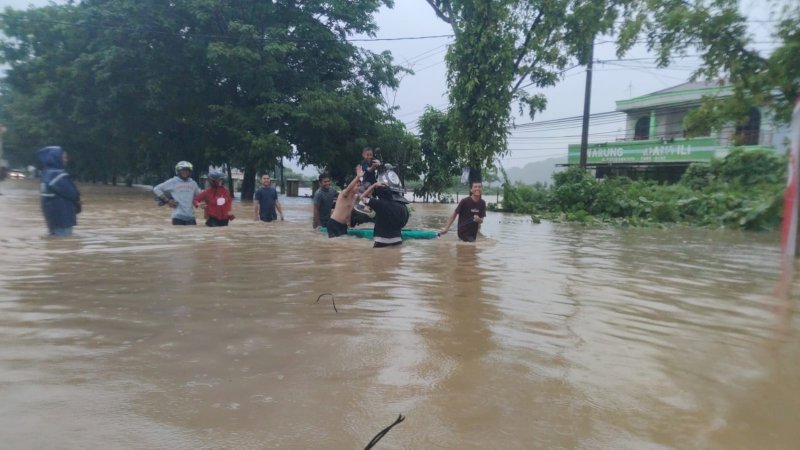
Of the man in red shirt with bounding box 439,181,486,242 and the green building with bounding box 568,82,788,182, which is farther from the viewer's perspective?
the green building with bounding box 568,82,788,182

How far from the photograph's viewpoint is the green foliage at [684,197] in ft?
63.3

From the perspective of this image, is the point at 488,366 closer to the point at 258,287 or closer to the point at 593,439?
the point at 593,439

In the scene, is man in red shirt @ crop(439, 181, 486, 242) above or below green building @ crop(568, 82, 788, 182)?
below

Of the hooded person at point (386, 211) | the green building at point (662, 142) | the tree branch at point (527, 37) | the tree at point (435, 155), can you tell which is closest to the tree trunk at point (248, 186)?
the tree at point (435, 155)

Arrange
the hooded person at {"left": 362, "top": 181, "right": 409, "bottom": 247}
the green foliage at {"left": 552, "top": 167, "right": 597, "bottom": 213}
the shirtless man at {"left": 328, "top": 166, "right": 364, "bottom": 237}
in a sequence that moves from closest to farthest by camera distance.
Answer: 1. the hooded person at {"left": 362, "top": 181, "right": 409, "bottom": 247}
2. the shirtless man at {"left": 328, "top": 166, "right": 364, "bottom": 237}
3. the green foliage at {"left": 552, "top": 167, "right": 597, "bottom": 213}

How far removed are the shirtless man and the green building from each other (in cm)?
2510

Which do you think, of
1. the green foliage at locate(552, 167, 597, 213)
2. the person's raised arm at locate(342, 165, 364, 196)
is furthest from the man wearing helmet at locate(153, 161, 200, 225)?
the green foliage at locate(552, 167, 597, 213)

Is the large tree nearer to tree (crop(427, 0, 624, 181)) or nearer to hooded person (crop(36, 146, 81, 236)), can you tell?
tree (crop(427, 0, 624, 181))

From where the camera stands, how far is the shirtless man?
10.7 metres

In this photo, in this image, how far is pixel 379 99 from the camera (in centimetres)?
2959

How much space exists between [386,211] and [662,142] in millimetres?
27725

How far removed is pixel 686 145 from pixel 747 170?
815 centimetres

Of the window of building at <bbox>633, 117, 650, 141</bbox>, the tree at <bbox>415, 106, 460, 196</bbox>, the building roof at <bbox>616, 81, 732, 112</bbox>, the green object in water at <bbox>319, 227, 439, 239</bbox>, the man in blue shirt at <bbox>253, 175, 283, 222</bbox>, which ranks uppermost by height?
the building roof at <bbox>616, 81, 732, 112</bbox>

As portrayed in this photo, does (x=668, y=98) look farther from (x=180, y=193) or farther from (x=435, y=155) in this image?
(x=180, y=193)
